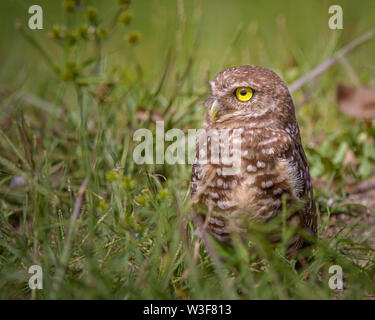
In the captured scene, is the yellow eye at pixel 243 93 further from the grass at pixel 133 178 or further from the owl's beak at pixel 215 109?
the grass at pixel 133 178

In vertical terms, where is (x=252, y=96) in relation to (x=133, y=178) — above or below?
above

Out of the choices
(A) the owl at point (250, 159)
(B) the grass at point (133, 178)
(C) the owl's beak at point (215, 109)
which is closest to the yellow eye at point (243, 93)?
(A) the owl at point (250, 159)

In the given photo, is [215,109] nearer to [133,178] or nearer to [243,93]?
[243,93]

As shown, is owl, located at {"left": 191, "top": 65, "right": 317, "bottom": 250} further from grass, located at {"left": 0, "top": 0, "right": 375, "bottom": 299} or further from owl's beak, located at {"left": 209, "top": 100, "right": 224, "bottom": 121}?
grass, located at {"left": 0, "top": 0, "right": 375, "bottom": 299}

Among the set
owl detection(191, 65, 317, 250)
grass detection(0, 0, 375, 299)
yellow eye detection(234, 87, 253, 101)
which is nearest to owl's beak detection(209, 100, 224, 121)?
owl detection(191, 65, 317, 250)

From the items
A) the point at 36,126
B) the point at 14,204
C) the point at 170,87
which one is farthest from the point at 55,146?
the point at 170,87

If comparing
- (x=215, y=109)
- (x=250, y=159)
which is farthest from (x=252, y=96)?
(x=250, y=159)
